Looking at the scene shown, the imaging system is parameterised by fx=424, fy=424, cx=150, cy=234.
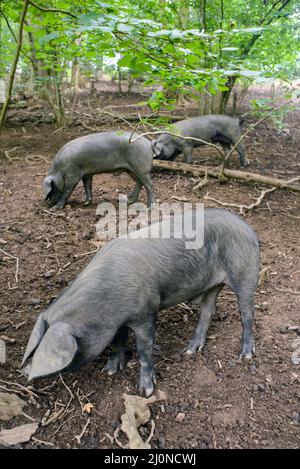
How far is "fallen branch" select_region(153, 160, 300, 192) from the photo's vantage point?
6.08m

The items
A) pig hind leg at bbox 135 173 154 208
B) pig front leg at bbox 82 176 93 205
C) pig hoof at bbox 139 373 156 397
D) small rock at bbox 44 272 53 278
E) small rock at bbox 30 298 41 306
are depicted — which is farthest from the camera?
pig front leg at bbox 82 176 93 205

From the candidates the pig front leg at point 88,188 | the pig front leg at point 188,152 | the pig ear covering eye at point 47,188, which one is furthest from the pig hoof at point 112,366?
the pig front leg at point 188,152

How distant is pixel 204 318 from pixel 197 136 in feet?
17.1

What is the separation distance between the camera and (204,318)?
3049mm

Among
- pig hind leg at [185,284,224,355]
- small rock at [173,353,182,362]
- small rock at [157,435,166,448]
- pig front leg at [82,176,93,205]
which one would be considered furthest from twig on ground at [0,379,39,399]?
pig front leg at [82,176,93,205]

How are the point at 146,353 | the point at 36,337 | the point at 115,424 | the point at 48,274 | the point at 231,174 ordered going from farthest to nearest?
the point at 231,174, the point at 48,274, the point at 146,353, the point at 115,424, the point at 36,337

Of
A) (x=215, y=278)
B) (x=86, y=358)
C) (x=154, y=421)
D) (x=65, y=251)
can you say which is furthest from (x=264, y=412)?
(x=65, y=251)

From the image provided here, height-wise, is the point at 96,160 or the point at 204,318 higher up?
the point at 96,160

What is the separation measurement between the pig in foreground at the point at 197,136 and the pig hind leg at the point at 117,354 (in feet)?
16.6

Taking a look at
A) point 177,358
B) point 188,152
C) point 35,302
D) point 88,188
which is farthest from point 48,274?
point 188,152

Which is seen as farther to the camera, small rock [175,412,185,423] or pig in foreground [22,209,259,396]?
small rock [175,412,185,423]

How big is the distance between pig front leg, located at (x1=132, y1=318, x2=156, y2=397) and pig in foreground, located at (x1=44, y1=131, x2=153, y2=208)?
3230 millimetres

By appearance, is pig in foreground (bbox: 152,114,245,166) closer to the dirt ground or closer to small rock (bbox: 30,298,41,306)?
the dirt ground

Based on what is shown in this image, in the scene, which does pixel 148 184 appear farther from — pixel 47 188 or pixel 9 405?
pixel 9 405
